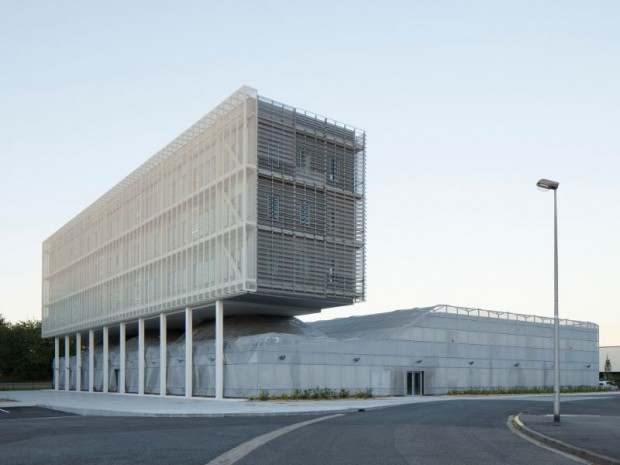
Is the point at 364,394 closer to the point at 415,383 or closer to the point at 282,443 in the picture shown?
the point at 415,383

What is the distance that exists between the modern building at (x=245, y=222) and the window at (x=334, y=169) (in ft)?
0.24

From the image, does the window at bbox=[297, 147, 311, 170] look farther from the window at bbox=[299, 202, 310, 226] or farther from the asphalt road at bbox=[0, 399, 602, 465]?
the asphalt road at bbox=[0, 399, 602, 465]

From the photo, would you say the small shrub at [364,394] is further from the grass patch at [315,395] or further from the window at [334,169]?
the window at [334,169]

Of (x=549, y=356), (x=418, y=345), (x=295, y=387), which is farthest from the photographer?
(x=549, y=356)

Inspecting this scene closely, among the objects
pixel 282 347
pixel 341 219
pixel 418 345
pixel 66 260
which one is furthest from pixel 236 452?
pixel 66 260

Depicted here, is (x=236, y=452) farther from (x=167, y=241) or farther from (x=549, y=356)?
(x=549, y=356)

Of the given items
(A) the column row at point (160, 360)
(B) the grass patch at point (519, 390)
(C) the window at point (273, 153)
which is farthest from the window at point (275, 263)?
(B) the grass patch at point (519, 390)

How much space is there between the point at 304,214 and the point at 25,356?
254ft

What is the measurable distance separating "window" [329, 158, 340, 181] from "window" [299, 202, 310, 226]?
3.24 metres

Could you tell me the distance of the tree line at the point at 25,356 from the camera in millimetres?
114250

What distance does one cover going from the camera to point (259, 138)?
50.7 m

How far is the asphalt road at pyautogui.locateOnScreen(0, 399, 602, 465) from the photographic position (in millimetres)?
14953

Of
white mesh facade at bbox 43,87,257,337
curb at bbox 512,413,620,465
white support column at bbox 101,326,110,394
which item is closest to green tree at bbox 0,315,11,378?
white mesh facade at bbox 43,87,257,337

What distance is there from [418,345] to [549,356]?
1810 centimetres
